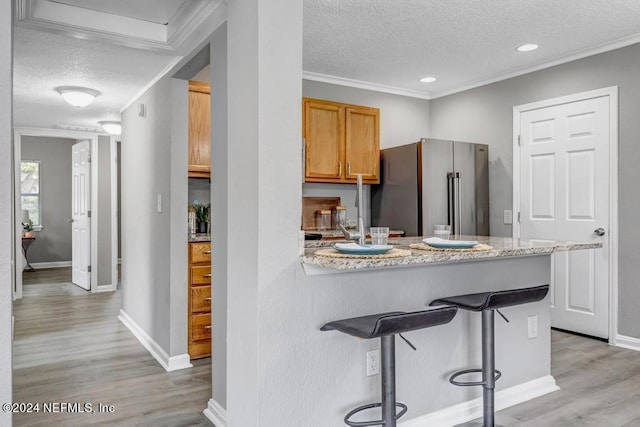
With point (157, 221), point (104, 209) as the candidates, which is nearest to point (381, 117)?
point (157, 221)

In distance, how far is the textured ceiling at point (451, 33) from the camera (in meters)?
2.96

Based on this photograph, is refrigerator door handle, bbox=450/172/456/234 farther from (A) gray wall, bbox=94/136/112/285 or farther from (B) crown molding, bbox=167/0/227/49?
(A) gray wall, bbox=94/136/112/285

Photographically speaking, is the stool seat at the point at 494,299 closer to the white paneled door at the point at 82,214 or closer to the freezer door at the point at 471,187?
the freezer door at the point at 471,187

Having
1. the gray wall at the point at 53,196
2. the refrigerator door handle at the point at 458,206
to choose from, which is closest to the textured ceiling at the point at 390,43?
the refrigerator door handle at the point at 458,206

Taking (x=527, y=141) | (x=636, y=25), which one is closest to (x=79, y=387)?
(x=527, y=141)

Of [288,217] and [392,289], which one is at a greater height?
[288,217]

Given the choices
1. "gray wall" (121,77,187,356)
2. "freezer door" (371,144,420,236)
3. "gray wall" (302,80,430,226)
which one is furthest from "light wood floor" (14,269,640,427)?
"gray wall" (302,80,430,226)

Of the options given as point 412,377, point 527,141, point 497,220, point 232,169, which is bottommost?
point 412,377

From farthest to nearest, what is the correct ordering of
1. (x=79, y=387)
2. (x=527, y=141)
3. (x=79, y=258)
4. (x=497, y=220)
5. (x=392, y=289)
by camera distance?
(x=79, y=258), (x=497, y=220), (x=527, y=141), (x=79, y=387), (x=392, y=289)

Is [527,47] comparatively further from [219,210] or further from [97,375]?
[97,375]

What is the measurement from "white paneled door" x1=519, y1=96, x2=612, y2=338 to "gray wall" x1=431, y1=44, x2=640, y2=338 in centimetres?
12

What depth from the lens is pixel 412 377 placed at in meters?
2.24

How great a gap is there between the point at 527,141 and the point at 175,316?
3.49 m

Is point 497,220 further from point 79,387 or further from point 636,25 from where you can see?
point 79,387
